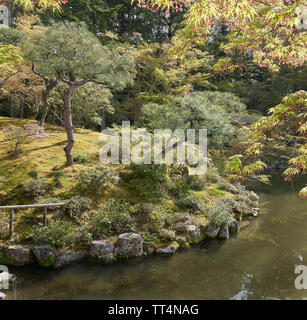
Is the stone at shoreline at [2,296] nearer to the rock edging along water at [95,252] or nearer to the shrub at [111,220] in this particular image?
the rock edging along water at [95,252]

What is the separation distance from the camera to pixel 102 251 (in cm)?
671

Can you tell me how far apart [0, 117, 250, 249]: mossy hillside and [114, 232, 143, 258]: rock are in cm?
58

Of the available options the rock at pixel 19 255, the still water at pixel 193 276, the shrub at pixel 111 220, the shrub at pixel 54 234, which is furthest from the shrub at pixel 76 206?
the still water at pixel 193 276

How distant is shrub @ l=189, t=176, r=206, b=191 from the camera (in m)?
11.3

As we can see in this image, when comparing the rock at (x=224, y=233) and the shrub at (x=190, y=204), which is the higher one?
the shrub at (x=190, y=204)

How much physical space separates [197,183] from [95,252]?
6.12 m

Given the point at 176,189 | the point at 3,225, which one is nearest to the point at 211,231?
the point at 176,189

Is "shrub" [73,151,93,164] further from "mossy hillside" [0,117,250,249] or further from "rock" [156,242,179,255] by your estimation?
"rock" [156,242,179,255]

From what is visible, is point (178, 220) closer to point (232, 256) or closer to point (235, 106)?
point (232, 256)

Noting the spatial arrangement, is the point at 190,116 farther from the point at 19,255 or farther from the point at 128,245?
the point at 19,255

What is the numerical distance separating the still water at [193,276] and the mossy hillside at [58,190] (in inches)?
45.2

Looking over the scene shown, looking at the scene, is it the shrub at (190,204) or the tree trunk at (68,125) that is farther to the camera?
the tree trunk at (68,125)

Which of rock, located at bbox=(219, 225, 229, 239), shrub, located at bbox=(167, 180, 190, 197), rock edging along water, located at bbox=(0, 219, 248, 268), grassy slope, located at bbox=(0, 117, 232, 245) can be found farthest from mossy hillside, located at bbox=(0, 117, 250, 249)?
rock, located at bbox=(219, 225, 229, 239)

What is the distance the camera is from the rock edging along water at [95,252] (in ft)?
20.8
